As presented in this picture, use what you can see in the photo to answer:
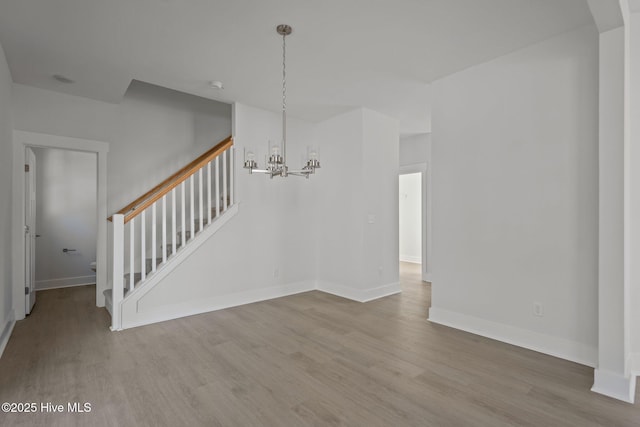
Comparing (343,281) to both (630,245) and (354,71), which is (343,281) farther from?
(630,245)

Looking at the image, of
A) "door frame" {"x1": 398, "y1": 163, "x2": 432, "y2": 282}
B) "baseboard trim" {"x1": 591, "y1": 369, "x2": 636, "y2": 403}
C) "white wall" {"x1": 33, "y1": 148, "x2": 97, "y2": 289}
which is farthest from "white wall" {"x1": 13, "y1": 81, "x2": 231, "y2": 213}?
"baseboard trim" {"x1": 591, "y1": 369, "x2": 636, "y2": 403}

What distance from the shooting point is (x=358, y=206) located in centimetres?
477

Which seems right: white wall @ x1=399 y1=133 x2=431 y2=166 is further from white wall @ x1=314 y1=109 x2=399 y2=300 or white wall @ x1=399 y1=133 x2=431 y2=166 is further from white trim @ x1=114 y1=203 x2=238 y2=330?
white trim @ x1=114 y1=203 x2=238 y2=330

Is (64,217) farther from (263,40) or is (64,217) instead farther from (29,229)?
(263,40)

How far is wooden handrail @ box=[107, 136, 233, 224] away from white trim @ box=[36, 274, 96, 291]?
183 centimetres

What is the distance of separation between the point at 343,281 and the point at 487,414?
302cm

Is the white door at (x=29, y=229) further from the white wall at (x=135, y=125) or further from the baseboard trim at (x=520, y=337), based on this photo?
the baseboard trim at (x=520, y=337)

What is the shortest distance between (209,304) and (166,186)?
178 cm

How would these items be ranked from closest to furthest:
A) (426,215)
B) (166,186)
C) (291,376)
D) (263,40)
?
(291,376) → (263,40) → (166,186) → (426,215)

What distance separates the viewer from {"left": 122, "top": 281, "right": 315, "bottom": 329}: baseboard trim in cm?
362

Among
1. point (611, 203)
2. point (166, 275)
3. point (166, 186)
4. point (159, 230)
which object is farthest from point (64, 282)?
point (611, 203)

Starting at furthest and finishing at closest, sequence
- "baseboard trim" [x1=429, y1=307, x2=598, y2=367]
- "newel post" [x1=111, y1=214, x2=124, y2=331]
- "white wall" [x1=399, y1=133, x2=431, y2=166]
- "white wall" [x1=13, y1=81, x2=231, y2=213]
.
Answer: "white wall" [x1=399, y1=133, x2=431, y2=166], "white wall" [x1=13, y1=81, x2=231, y2=213], "newel post" [x1=111, y1=214, x2=124, y2=331], "baseboard trim" [x1=429, y1=307, x2=598, y2=367]

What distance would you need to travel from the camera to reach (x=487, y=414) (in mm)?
2025

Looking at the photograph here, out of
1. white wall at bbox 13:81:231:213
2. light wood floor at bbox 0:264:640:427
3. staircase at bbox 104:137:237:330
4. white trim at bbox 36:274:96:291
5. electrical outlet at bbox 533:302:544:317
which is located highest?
white wall at bbox 13:81:231:213
